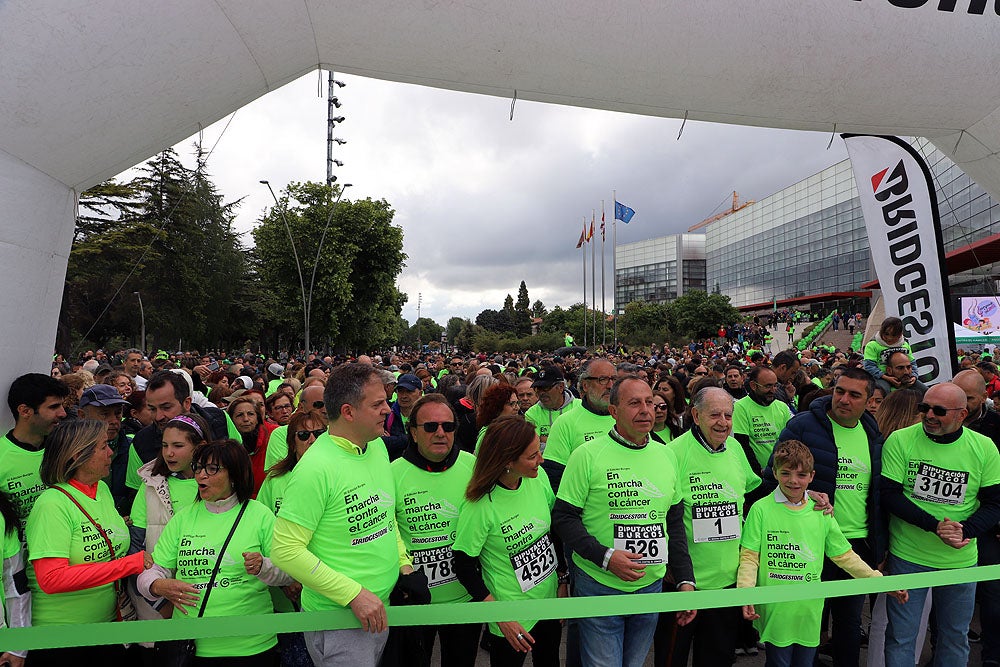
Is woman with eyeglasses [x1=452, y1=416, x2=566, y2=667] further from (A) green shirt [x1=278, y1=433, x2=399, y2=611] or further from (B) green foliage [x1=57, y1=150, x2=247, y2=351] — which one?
(B) green foliage [x1=57, y1=150, x2=247, y2=351]

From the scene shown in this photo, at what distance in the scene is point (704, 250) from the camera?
94812 millimetres

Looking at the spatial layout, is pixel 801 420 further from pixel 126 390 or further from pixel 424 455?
pixel 126 390

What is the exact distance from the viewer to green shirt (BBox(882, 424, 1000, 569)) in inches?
125

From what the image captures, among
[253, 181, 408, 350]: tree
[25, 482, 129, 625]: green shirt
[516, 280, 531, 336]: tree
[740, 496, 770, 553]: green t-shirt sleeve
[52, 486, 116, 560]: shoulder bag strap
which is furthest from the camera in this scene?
[516, 280, 531, 336]: tree

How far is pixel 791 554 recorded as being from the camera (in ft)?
9.62

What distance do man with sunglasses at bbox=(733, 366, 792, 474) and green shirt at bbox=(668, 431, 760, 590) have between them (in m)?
1.58

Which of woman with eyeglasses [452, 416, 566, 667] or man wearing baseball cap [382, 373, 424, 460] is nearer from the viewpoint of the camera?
woman with eyeglasses [452, 416, 566, 667]

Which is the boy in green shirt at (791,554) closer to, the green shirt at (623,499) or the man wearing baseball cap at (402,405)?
→ the green shirt at (623,499)

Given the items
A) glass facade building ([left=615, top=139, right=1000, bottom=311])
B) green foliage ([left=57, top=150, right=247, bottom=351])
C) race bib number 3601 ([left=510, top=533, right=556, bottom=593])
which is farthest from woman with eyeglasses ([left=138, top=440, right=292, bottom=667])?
glass facade building ([left=615, top=139, right=1000, bottom=311])

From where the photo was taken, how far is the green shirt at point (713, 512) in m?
3.02

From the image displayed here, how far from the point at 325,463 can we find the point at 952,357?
19.4ft

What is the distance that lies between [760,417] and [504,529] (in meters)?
2.94

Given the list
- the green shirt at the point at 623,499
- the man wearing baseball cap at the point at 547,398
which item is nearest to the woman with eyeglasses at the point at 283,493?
the green shirt at the point at 623,499

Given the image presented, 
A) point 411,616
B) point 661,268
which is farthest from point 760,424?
point 661,268
